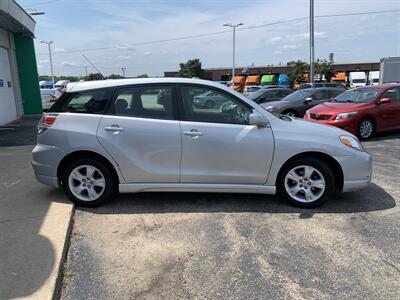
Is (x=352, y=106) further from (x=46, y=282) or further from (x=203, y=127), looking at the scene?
(x=46, y=282)

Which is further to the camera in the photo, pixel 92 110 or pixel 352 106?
pixel 352 106

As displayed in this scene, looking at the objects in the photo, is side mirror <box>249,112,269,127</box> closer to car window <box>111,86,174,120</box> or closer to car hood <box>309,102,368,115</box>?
car window <box>111,86,174,120</box>

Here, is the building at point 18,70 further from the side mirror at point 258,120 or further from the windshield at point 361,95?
the side mirror at point 258,120

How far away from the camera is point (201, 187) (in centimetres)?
505

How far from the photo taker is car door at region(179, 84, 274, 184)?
4914mm

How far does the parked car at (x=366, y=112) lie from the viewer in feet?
→ 34.2

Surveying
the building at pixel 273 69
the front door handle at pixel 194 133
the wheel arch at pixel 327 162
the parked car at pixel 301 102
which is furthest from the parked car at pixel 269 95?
the building at pixel 273 69

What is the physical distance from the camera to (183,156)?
196 inches

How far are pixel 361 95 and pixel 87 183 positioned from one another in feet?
29.4

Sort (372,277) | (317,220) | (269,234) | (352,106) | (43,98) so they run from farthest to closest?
(43,98) → (352,106) → (317,220) → (269,234) → (372,277)

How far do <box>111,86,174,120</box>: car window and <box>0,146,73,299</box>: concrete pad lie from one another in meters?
1.43

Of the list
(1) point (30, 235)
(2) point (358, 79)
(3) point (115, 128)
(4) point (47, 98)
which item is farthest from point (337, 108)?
(2) point (358, 79)

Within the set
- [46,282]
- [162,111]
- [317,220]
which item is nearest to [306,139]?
[317,220]

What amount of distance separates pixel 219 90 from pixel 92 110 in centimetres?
166
